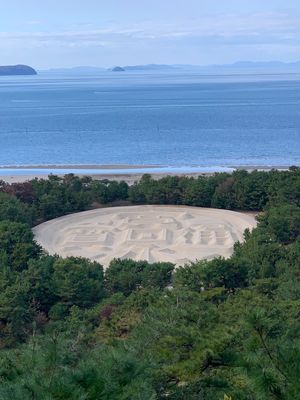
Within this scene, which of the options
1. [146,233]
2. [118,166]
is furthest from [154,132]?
[146,233]

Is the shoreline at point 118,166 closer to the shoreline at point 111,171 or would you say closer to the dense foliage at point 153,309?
the shoreline at point 111,171

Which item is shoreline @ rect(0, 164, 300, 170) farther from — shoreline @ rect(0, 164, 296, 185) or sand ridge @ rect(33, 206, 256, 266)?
sand ridge @ rect(33, 206, 256, 266)

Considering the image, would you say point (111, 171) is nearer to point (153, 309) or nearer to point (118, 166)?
point (118, 166)

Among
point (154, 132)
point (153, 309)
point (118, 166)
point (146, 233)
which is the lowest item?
point (118, 166)

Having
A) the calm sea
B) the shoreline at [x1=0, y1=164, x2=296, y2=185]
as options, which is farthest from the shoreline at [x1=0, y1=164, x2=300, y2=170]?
the calm sea

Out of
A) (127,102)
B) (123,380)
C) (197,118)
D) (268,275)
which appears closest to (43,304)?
(268,275)

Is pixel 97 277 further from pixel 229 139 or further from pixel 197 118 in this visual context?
pixel 197 118
